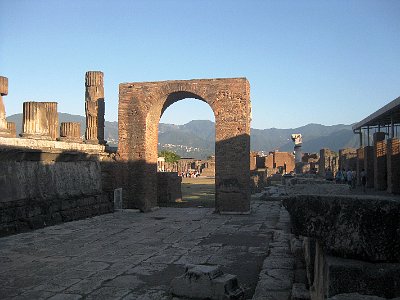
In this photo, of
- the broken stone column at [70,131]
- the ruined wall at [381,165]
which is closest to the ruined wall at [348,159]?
the ruined wall at [381,165]

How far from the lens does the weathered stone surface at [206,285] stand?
3.87m

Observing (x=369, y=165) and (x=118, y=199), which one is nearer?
(x=118, y=199)

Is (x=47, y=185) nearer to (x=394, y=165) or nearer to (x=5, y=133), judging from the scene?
(x=5, y=133)

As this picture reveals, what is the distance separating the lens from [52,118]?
11.0m

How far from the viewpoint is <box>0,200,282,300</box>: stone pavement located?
4.45m

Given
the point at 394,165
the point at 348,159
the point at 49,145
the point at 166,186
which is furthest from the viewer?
the point at 348,159

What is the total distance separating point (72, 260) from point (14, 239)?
235 centimetres

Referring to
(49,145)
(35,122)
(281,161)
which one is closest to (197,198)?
(49,145)

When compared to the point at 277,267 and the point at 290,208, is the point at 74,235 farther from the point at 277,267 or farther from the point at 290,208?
the point at 290,208

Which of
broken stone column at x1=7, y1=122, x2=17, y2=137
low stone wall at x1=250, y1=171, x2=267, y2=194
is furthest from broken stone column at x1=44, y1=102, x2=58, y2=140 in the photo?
low stone wall at x1=250, y1=171, x2=267, y2=194

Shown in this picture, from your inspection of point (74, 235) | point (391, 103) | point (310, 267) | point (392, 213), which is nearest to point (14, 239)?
point (74, 235)

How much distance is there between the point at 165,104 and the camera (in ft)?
44.0

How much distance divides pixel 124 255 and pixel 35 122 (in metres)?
5.80

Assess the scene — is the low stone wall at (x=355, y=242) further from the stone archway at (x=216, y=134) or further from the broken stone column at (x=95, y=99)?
the broken stone column at (x=95, y=99)
